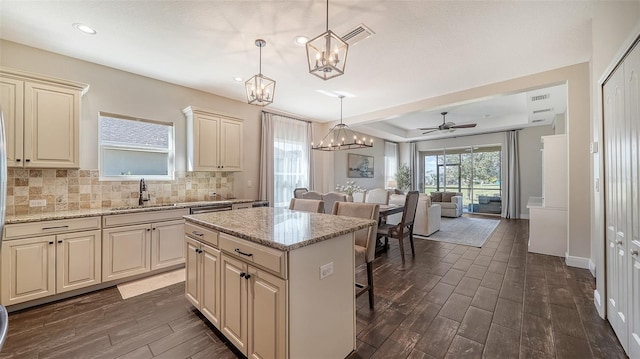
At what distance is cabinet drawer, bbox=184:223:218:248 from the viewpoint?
2.04m

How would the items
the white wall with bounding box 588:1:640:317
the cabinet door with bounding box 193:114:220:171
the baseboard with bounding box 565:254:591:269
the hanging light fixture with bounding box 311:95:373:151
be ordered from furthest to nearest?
the hanging light fixture with bounding box 311:95:373:151 → the cabinet door with bounding box 193:114:220:171 → the baseboard with bounding box 565:254:591:269 → the white wall with bounding box 588:1:640:317

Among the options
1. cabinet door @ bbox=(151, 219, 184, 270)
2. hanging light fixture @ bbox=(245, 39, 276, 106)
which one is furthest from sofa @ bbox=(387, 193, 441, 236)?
cabinet door @ bbox=(151, 219, 184, 270)

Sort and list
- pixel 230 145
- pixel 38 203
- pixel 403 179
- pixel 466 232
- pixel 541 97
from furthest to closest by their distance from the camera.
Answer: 1. pixel 403 179
2. pixel 466 232
3. pixel 541 97
4. pixel 230 145
5. pixel 38 203

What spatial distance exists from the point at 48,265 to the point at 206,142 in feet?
7.54

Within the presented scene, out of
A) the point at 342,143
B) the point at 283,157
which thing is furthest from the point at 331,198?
the point at 283,157

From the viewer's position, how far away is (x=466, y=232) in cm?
567

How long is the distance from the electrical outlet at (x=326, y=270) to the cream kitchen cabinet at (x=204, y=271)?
864 millimetres

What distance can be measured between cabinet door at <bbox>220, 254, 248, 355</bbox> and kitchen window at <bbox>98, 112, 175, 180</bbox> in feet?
8.97

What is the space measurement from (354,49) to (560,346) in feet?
11.1

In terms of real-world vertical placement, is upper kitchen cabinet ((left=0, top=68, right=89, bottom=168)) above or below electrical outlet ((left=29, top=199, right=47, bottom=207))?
above

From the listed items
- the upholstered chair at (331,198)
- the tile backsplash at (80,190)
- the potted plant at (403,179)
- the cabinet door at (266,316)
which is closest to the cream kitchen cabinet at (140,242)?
the tile backsplash at (80,190)

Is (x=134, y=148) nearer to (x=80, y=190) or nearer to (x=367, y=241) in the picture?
(x=80, y=190)

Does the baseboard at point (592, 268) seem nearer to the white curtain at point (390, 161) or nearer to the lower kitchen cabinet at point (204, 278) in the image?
the lower kitchen cabinet at point (204, 278)

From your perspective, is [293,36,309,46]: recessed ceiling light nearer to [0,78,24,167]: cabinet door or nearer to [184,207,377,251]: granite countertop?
[184,207,377,251]: granite countertop
